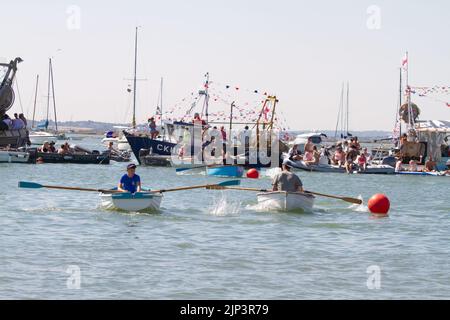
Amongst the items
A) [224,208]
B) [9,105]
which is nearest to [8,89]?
[9,105]

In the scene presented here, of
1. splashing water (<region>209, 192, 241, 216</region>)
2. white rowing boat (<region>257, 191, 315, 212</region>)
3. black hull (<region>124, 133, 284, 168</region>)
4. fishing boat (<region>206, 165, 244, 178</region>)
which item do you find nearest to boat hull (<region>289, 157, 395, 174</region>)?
fishing boat (<region>206, 165, 244, 178</region>)

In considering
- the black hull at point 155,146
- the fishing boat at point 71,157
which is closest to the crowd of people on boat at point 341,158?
the black hull at point 155,146

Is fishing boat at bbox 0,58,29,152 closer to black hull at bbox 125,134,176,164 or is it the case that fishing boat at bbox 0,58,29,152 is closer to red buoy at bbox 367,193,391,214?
black hull at bbox 125,134,176,164

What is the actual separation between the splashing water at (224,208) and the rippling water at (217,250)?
0.09m

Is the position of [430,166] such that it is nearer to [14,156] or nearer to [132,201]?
[14,156]

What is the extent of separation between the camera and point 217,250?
76.5 feet

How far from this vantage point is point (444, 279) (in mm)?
20250

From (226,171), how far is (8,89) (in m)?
20.6

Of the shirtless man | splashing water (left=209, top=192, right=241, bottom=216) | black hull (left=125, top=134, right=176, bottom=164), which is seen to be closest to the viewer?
splashing water (left=209, top=192, right=241, bottom=216)

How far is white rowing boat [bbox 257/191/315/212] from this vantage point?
99.3ft

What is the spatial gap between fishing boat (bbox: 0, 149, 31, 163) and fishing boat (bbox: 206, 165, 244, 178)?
40.5ft

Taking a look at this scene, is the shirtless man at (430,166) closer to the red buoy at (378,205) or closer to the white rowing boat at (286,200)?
the red buoy at (378,205)

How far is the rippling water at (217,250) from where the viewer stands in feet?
61.5
